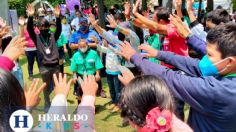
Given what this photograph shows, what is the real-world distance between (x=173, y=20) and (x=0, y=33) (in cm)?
194

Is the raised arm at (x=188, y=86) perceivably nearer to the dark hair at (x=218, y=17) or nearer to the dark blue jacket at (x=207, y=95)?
the dark blue jacket at (x=207, y=95)

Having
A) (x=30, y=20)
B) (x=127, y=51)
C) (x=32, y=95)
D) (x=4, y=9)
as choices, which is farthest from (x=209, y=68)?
(x=30, y=20)

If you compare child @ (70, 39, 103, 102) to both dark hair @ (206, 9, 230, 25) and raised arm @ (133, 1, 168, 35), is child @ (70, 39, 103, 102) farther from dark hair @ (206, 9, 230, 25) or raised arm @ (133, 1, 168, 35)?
dark hair @ (206, 9, 230, 25)

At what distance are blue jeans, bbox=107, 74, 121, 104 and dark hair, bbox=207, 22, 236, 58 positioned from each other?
143 inches

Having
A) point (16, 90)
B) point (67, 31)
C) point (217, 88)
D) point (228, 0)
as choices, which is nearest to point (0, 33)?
point (16, 90)

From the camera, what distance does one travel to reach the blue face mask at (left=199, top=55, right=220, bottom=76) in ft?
7.33

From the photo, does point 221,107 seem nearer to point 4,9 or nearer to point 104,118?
point 104,118

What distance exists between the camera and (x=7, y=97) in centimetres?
155

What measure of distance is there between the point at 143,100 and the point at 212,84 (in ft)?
1.88

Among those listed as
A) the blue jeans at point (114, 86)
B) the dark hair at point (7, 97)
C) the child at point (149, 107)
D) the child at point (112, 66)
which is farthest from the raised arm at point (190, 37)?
the blue jeans at point (114, 86)

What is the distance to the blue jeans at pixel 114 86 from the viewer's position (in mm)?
5898

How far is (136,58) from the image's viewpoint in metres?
2.35

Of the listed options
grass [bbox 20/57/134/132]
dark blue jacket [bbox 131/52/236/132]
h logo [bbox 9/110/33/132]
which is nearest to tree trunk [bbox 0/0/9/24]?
grass [bbox 20/57/134/132]

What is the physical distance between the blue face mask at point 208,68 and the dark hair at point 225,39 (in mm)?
108
